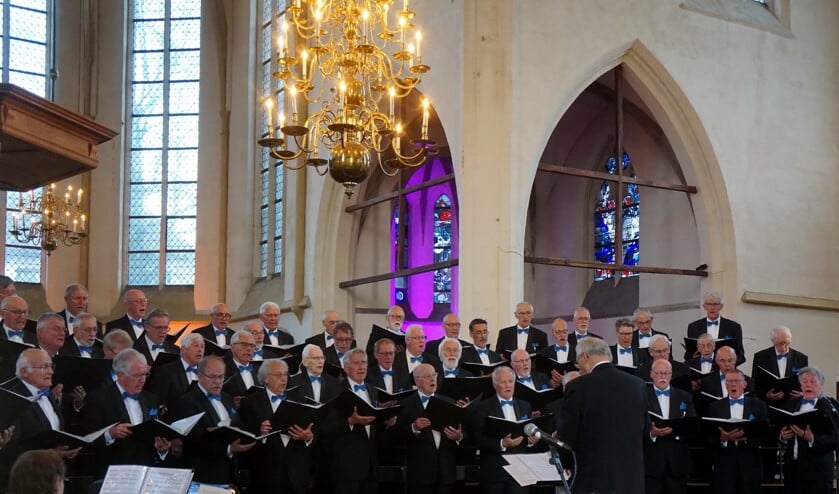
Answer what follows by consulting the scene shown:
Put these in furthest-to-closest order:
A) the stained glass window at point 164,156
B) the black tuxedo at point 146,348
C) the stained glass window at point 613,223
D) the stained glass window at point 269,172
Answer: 1. the stained glass window at point 164,156
2. the stained glass window at point 269,172
3. the stained glass window at point 613,223
4. the black tuxedo at point 146,348

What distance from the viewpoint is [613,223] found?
17.5 metres

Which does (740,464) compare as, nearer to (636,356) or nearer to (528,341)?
(636,356)

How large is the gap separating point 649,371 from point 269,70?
11.0 meters

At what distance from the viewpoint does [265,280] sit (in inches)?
711

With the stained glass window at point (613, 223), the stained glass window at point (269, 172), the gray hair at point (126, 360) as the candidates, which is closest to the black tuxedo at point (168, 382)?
the gray hair at point (126, 360)

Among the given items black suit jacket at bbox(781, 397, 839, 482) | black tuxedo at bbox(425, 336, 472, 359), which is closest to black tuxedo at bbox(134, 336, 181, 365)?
black tuxedo at bbox(425, 336, 472, 359)

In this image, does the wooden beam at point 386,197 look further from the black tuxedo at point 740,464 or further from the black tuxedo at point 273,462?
the black tuxedo at point 273,462

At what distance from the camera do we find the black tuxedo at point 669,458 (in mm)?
8508

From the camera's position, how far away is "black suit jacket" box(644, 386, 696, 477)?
851cm

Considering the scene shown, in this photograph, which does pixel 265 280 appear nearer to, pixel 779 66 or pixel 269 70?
pixel 269 70

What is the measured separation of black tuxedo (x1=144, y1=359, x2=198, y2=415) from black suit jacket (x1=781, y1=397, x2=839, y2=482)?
4627mm

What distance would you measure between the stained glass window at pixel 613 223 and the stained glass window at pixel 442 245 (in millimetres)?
2415

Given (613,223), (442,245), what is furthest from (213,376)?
(442,245)

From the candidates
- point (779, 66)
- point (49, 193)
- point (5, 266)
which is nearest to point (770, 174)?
point (779, 66)
